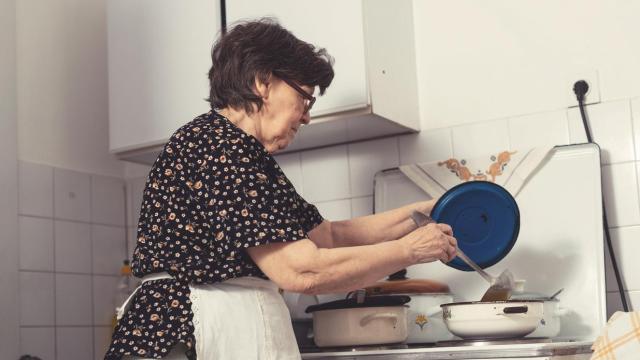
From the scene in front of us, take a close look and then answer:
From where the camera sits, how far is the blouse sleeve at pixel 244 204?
138cm

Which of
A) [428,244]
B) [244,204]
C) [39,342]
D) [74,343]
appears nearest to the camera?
[244,204]

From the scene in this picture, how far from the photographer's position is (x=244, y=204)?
1382mm

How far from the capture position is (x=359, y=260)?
4.76 ft

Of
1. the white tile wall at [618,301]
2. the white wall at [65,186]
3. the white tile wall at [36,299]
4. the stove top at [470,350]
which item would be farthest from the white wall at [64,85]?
the white tile wall at [618,301]

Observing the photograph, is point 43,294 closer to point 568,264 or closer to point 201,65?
point 201,65

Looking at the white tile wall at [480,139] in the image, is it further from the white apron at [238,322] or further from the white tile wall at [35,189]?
the white tile wall at [35,189]

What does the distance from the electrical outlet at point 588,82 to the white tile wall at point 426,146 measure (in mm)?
304

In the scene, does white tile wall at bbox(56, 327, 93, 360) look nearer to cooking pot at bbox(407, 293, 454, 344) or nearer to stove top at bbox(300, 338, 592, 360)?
stove top at bbox(300, 338, 592, 360)

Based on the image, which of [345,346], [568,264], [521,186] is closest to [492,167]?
[521,186]

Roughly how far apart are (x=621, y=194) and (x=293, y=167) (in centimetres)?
86

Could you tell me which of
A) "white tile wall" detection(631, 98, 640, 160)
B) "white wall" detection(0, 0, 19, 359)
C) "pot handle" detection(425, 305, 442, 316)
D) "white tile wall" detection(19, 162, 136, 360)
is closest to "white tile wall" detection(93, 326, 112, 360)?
"white tile wall" detection(19, 162, 136, 360)

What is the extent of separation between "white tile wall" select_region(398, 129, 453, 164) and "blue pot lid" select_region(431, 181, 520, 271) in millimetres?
315

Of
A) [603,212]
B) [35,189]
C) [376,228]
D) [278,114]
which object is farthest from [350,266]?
[35,189]

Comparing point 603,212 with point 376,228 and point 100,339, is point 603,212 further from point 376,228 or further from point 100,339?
point 100,339
